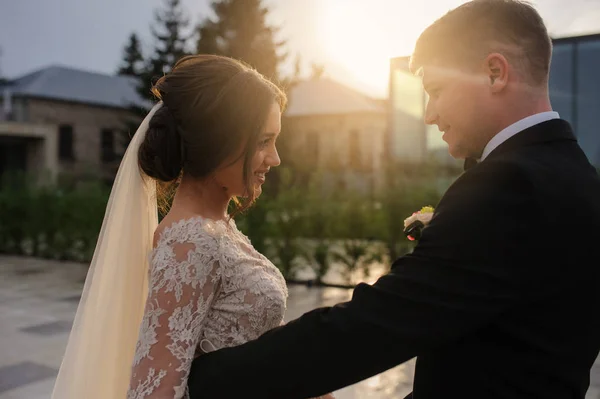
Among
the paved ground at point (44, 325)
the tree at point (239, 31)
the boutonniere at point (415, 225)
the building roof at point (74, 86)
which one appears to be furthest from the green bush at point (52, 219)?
the building roof at point (74, 86)

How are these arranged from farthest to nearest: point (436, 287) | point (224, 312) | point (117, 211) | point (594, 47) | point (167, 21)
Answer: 1. point (167, 21)
2. point (594, 47)
3. point (117, 211)
4. point (224, 312)
5. point (436, 287)

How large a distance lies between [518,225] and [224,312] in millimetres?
851

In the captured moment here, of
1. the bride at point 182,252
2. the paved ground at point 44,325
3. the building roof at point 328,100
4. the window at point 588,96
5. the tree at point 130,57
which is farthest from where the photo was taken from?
the tree at point 130,57

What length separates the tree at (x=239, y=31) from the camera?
90.8ft

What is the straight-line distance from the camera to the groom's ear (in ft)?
4.02

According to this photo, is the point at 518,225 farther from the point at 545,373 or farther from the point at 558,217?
the point at 545,373

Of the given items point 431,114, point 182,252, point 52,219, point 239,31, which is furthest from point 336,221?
point 239,31

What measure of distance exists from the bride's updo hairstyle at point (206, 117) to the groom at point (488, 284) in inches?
24.2

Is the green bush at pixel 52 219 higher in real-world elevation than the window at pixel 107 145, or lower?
lower

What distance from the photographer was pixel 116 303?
5.97 feet

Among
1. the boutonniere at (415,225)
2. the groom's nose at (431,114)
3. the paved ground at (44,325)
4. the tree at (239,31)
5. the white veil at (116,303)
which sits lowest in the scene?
the paved ground at (44,325)

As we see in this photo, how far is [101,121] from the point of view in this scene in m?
40.3

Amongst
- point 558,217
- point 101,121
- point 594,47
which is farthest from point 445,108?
point 101,121

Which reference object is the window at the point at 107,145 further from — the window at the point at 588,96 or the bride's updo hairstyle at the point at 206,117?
the bride's updo hairstyle at the point at 206,117
